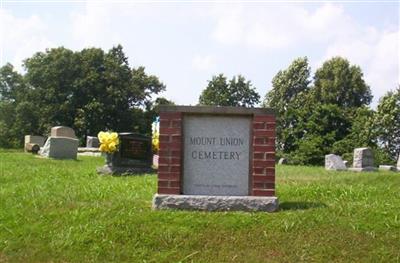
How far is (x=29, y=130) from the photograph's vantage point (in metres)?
49.4

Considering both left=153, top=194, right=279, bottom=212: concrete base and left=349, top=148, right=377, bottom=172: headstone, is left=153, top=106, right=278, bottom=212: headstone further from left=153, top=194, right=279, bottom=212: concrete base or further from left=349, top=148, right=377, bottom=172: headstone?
left=349, top=148, right=377, bottom=172: headstone

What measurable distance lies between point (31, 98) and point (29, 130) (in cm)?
289

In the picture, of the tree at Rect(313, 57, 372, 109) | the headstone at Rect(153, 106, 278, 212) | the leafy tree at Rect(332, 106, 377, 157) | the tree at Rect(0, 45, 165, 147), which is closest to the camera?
the headstone at Rect(153, 106, 278, 212)

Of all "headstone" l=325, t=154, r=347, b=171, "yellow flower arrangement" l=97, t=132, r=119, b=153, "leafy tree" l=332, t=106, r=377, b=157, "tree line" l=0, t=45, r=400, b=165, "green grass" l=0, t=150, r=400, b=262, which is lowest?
"green grass" l=0, t=150, r=400, b=262

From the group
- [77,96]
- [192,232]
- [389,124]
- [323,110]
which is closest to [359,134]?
[323,110]

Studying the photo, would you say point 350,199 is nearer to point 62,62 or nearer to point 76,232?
point 76,232

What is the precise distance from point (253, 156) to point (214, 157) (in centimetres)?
55

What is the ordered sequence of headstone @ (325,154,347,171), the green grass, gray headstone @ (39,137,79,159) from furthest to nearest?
headstone @ (325,154,347,171)
gray headstone @ (39,137,79,159)
the green grass

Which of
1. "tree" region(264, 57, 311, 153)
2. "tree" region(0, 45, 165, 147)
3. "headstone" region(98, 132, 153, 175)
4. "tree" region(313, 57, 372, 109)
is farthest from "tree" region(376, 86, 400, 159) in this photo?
"headstone" region(98, 132, 153, 175)

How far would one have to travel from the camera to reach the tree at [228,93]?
190ft

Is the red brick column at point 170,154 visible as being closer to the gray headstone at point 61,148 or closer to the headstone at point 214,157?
the headstone at point 214,157

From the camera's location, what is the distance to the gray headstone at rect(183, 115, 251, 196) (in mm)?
7656

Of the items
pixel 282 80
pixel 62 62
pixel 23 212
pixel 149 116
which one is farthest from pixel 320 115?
pixel 23 212

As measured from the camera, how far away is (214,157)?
7.74 m
